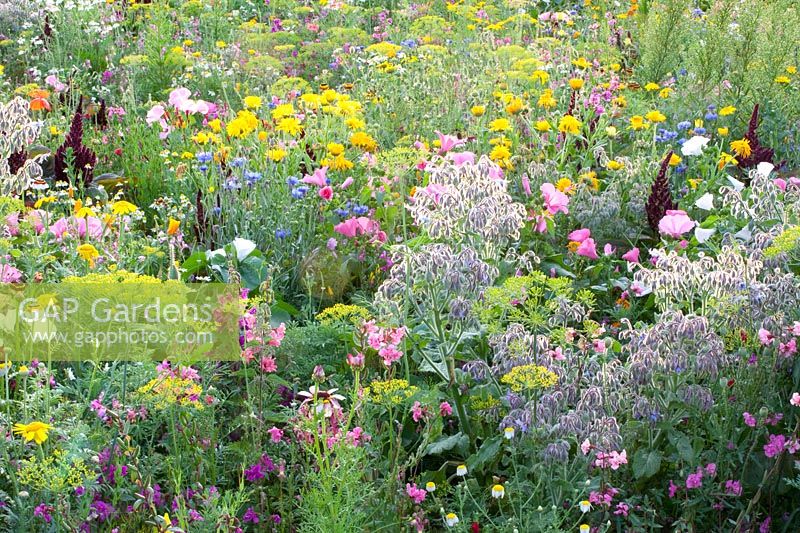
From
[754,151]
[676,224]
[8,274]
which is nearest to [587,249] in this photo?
[676,224]

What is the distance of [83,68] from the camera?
7.38 metres

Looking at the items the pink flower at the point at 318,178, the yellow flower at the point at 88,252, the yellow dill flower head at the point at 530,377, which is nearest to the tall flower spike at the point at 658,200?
the pink flower at the point at 318,178

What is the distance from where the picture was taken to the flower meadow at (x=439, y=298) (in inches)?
104

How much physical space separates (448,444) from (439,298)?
45 cm

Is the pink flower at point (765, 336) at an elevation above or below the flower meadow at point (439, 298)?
above

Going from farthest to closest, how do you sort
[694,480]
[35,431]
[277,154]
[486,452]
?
[277,154]
[486,452]
[694,480]
[35,431]

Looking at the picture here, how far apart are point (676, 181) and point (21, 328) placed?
343 cm

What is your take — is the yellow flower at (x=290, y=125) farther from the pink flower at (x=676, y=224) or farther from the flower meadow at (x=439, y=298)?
the pink flower at (x=676, y=224)

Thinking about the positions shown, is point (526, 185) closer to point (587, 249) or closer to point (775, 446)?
point (587, 249)

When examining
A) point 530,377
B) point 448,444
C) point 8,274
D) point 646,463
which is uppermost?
point 530,377

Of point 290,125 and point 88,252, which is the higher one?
point 88,252

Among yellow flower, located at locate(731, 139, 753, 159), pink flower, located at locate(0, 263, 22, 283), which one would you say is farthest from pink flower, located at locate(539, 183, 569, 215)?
pink flower, located at locate(0, 263, 22, 283)

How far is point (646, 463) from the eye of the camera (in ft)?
9.02

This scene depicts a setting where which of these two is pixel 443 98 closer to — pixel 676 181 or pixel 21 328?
pixel 676 181
